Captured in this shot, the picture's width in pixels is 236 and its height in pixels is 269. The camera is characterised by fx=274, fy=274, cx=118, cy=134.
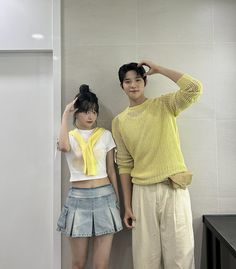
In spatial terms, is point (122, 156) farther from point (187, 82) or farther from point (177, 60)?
point (177, 60)

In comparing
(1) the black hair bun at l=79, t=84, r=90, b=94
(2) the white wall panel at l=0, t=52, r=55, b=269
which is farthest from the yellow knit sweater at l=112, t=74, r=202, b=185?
(2) the white wall panel at l=0, t=52, r=55, b=269

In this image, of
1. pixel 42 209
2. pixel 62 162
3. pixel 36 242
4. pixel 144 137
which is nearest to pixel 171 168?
pixel 144 137

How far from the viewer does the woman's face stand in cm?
150

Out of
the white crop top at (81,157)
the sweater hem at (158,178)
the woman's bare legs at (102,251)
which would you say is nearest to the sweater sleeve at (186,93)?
the sweater hem at (158,178)

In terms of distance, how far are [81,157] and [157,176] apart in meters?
0.42

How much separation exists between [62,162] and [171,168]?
25.7 inches

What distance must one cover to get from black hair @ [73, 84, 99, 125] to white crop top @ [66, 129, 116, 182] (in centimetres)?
12

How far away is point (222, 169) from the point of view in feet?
5.35

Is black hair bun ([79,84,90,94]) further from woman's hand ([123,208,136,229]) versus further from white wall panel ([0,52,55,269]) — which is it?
woman's hand ([123,208,136,229])

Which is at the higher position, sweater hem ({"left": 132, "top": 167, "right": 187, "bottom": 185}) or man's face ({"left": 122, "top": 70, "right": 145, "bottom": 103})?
man's face ({"left": 122, "top": 70, "right": 145, "bottom": 103})

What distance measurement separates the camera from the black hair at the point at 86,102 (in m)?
1.50

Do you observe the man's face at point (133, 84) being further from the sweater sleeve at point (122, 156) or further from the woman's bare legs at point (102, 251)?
the woman's bare legs at point (102, 251)

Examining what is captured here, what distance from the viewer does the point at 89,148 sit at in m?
1.47

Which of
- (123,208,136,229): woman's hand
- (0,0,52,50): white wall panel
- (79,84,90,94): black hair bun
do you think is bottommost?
(123,208,136,229): woman's hand
